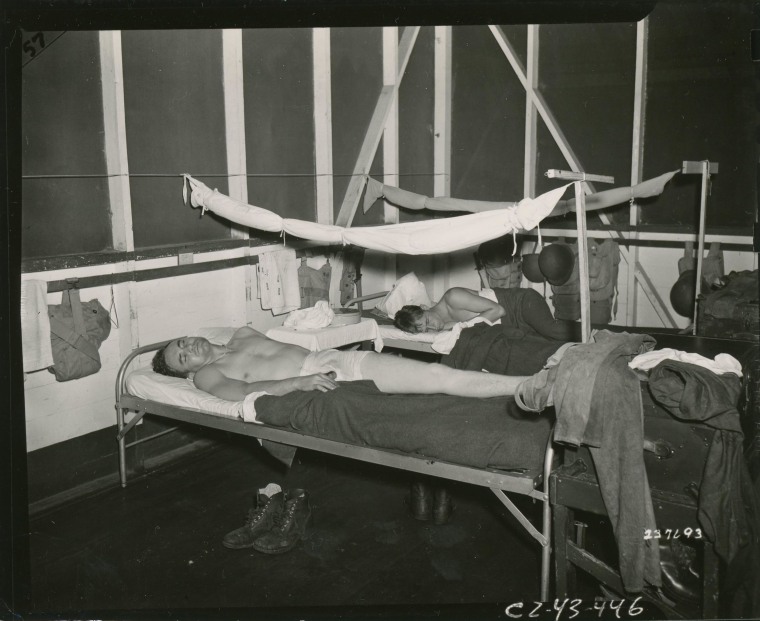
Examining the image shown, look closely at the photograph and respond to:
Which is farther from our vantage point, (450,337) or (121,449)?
(450,337)

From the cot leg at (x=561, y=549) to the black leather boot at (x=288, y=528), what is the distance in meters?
1.69

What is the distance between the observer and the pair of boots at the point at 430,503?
4465mm

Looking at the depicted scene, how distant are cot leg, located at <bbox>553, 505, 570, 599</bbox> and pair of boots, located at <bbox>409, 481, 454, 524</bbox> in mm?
1240

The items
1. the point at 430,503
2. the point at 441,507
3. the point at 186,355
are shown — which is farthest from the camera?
the point at 186,355

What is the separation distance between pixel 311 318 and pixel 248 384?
1.43m

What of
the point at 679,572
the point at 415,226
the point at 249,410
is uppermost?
the point at 415,226

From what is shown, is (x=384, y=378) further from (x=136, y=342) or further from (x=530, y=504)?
(x=136, y=342)

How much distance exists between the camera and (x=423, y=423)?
147 inches

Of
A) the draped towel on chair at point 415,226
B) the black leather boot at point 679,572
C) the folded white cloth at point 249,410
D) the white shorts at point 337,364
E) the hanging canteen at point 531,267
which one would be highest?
the draped towel on chair at point 415,226

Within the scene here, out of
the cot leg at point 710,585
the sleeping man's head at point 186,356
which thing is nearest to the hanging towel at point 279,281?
the sleeping man's head at point 186,356

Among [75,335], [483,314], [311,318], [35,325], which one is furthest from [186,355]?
[483,314]

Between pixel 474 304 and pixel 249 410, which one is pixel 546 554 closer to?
pixel 249 410

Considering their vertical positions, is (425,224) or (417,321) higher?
(425,224)

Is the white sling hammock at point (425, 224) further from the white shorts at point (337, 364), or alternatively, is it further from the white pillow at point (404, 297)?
the white pillow at point (404, 297)
